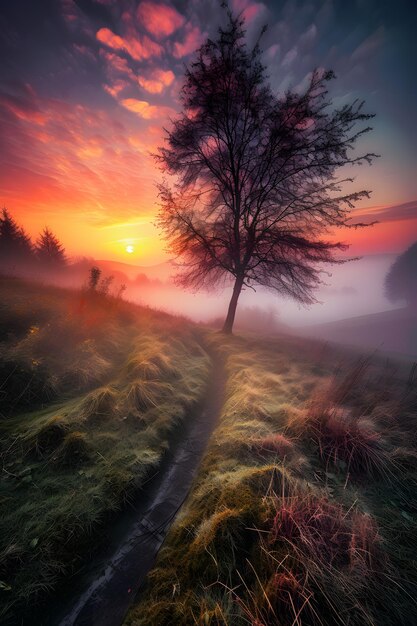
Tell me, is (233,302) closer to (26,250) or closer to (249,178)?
Result: (249,178)

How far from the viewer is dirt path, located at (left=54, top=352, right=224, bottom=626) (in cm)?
220

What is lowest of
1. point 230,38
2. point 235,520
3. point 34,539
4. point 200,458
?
point 200,458

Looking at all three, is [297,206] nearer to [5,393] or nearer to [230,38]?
[230,38]

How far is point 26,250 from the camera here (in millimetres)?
36562

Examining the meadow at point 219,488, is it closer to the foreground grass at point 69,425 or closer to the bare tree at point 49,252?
the foreground grass at point 69,425

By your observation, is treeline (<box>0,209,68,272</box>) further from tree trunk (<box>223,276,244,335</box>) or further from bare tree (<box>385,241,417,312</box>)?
bare tree (<box>385,241,417,312</box>)

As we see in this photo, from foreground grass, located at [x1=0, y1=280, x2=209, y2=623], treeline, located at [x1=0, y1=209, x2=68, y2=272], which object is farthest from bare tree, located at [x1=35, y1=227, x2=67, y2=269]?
foreground grass, located at [x1=0, y1=280, x2=209, y2=623]

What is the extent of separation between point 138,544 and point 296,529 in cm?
194

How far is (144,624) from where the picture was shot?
75.4 inches

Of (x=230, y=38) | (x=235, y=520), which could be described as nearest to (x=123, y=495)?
(x=235, y=520)

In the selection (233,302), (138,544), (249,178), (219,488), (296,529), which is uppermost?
(249,178)

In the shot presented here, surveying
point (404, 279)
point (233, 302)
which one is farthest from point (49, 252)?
point (404, 279)

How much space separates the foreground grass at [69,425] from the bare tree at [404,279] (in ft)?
166

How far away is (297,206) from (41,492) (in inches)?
463
